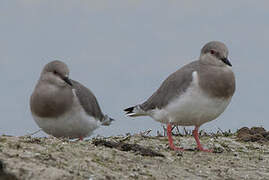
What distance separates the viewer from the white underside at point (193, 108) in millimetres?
9570

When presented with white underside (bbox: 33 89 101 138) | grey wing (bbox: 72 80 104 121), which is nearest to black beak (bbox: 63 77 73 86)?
grey wing (bbox: 72 80 104 121)

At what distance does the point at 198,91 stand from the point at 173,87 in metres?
0.65

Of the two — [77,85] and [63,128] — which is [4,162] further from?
[77,85]

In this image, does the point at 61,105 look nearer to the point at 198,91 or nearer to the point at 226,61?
the point at 198,91

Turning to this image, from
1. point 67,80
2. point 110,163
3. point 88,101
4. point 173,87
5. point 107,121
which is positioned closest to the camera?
point 110,163

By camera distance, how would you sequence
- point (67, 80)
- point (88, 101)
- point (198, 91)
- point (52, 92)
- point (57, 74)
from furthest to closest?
point (88, 101) → point (57, 74) → point (67, 80) → point (52, 92) → point (198, 91)

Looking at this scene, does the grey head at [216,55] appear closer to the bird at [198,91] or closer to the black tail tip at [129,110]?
the bird at [198,91]

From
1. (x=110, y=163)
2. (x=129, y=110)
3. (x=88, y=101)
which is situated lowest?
(x=110, y=163)

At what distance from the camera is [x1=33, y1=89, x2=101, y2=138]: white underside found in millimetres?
10719

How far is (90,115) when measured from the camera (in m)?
11.3

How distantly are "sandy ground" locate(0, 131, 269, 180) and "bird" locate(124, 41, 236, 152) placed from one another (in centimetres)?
64

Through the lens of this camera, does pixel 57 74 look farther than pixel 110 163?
Yes

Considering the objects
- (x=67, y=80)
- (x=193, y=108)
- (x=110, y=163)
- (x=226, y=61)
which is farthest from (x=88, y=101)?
A: (x=110, y=163)

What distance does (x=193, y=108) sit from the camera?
9602 mm
